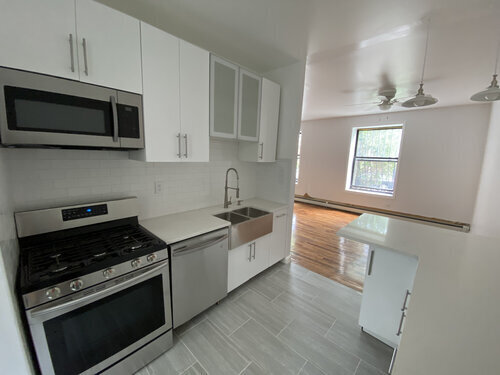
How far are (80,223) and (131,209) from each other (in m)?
0.35

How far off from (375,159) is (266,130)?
427cm

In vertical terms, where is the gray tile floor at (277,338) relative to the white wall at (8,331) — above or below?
below

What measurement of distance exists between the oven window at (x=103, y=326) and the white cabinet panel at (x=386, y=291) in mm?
1635

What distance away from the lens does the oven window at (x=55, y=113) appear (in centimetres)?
104

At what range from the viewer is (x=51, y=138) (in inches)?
45.0

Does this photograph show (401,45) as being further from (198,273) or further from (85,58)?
(198,273)

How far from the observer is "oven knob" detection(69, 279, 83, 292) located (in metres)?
1.04

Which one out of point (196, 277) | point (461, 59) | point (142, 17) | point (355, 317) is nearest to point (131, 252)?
point (196, 277)

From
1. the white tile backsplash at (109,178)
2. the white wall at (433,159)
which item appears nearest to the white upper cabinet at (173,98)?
the white tile backsplash at (109,178)

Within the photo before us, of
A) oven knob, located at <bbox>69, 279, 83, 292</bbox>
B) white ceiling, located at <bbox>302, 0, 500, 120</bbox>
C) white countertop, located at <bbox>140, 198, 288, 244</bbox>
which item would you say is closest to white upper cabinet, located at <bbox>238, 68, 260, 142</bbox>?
white ceiling, located at <bbox>302, 0, 500, 120</bbox>

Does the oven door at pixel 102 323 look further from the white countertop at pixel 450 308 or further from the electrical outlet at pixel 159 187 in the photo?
the white countertop at pixel 450 308

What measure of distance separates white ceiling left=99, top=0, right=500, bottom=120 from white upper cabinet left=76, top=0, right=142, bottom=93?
0.40 metres

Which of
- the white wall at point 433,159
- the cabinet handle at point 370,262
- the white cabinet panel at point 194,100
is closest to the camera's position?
the cabinet handle at point 370,262

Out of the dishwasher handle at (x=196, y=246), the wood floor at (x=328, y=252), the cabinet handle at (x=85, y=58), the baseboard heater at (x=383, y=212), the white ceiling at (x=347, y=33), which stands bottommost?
the wood floor at (x=328, y=252)
